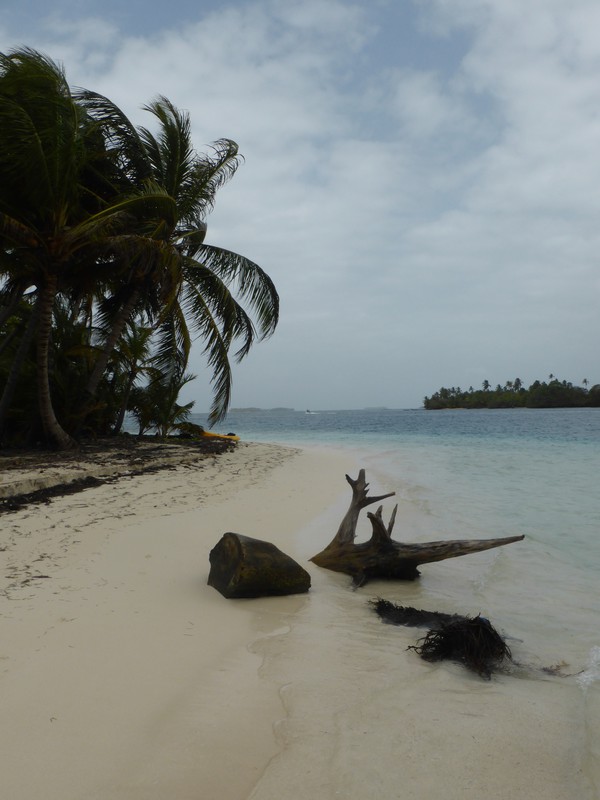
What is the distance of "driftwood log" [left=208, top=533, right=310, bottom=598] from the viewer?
4184mm

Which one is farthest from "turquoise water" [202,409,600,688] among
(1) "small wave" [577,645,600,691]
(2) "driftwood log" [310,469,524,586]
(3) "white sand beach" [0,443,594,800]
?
(3) "white sand beach" [0,443,594,800]

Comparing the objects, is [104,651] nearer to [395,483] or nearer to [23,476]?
[23,476]

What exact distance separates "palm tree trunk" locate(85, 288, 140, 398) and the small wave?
11939 millimetres

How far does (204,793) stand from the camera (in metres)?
2.03

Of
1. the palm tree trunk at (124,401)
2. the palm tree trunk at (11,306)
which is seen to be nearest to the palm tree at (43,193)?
the palm tree trunk at (11,306)

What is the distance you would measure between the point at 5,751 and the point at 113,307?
14.0 meters

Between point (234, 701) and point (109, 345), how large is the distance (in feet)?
38.7

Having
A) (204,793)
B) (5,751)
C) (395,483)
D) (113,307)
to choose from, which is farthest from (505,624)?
(113,307)

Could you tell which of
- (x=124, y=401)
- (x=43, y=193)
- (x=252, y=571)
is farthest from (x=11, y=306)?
(x=252, y=571)

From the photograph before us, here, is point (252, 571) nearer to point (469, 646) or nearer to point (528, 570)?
point (469, 646)

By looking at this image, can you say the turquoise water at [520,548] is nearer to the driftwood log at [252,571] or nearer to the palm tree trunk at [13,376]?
the driftwood log at [252,571]

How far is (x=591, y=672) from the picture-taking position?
3.26 meters

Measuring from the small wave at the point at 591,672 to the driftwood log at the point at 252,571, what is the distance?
80.7 inches

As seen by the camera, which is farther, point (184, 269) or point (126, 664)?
point (184, 269)
